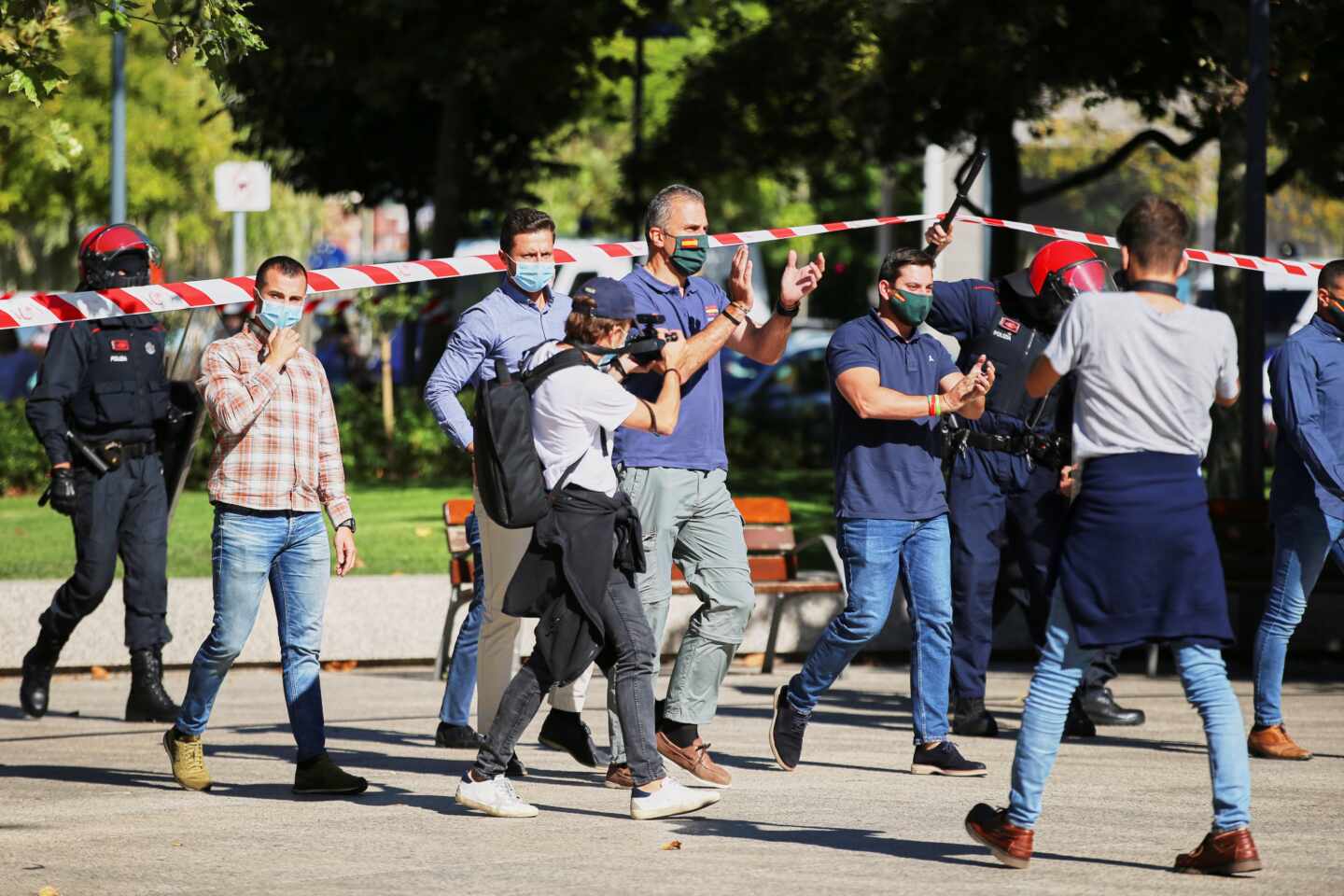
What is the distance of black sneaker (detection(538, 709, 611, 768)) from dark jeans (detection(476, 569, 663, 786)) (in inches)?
36.5

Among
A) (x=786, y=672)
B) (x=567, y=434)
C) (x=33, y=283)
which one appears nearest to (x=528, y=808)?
(x=567, y=434)

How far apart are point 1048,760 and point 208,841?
2.62 metres

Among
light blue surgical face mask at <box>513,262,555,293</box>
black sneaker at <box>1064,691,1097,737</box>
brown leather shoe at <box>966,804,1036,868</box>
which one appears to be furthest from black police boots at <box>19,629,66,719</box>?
brown leather shoe at <box>966,804,1036,868</box>

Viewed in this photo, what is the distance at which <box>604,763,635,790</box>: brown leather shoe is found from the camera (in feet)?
24.7

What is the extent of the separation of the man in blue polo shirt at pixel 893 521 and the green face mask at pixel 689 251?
678 millimetres

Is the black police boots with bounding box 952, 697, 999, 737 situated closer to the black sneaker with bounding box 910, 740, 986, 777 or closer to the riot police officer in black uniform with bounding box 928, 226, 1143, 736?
the riot police officer in black uniform with bounding box 928, 226, 1143, 736

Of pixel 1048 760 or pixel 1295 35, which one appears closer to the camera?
pixel 1048 760

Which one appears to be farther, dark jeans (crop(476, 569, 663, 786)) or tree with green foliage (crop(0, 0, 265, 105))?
tree with green foliage (crop(0, 0, 265, 105))

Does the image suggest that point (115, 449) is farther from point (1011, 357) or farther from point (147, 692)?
point (1011, 357)

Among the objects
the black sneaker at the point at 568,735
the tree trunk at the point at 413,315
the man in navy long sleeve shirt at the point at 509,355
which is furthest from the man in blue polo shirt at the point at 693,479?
the tree trunk at the point at 413,315

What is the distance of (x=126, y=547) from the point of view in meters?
9.34

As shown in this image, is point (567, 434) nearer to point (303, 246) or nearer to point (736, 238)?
point (736, 238)

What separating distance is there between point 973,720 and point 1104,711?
0.82 m

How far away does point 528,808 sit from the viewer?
6840 millimetres
